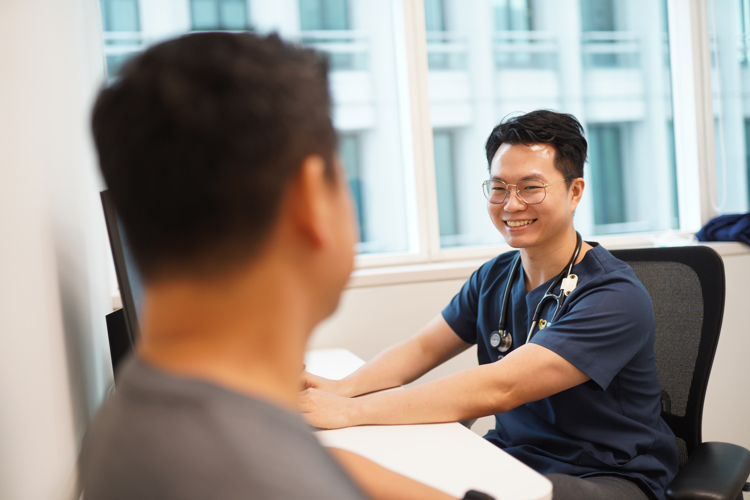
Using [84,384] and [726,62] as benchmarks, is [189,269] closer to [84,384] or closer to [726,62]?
[84,384]

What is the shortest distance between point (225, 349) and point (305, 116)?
0.16 metres

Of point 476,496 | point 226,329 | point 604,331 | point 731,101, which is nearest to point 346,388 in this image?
point 604,331

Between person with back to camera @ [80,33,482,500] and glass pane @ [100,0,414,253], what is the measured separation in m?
1.99

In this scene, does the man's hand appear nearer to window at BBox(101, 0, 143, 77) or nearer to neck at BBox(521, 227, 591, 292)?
neck at BBox(521, 227, 591, 292)

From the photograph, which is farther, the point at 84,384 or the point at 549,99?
the point at 549,99

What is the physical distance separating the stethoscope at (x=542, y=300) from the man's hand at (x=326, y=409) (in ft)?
1.46

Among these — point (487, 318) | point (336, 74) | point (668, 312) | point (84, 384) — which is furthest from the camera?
point (336, 74)

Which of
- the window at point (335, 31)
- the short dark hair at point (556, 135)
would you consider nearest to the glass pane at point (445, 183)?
the window at point (335, 31)

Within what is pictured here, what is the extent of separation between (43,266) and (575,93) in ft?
7.60

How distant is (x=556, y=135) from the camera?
147cm

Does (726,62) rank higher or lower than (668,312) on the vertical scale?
higher

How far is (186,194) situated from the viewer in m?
Result: 0.37

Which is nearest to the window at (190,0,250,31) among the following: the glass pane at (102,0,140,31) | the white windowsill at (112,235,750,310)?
the glass pane at (102,0,140,31)

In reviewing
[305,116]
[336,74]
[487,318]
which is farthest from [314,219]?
[336,74]
